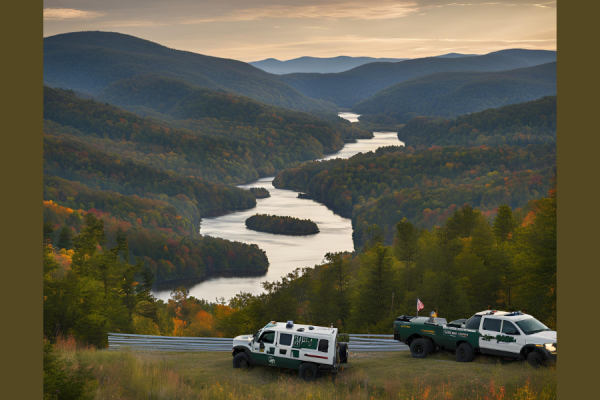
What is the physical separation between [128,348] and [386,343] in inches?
539

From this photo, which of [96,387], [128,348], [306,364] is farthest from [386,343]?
[96,387]

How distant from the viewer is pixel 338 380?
80.1 ft

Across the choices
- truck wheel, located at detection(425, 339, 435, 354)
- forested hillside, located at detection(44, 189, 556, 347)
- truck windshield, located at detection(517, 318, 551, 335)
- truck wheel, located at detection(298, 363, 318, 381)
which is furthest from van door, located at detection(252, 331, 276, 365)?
forested hillside, located at detection(44, 189, 556, 347)

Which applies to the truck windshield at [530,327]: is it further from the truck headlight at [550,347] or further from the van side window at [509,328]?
the truck headlight at [550,347]

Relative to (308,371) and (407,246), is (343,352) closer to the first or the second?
(308,371)

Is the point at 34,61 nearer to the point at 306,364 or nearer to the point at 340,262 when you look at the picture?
the point at 306,364

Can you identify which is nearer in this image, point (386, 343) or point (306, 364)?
point (306, 364)

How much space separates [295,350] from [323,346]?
1.23 m

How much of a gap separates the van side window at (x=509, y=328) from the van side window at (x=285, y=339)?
9152 millimetres

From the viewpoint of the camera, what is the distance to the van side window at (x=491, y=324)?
26.2 m

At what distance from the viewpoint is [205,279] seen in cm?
15325

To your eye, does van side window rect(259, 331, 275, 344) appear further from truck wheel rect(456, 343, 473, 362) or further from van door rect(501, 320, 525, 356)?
van door rect(501, 320, 525, 356)

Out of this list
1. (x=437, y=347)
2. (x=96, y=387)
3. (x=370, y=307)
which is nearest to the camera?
(x=96, y=387)

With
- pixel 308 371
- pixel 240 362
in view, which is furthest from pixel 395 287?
pixel 308 371
